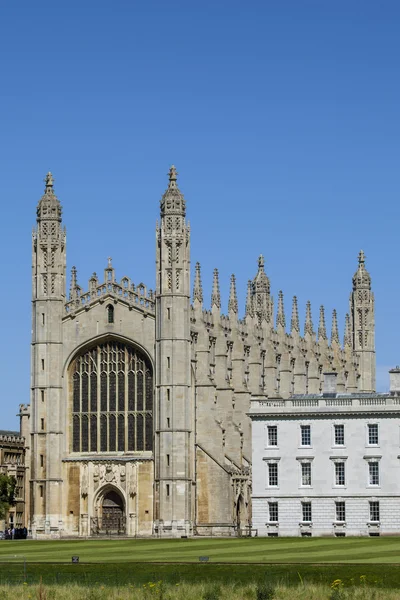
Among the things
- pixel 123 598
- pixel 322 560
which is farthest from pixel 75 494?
pixel 123 598

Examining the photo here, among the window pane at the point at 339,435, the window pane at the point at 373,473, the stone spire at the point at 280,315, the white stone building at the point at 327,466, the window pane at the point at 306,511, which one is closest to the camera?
the white stone building at the point at 327,466

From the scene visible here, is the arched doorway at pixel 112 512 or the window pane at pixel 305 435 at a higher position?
the window pane at pixel 305 435

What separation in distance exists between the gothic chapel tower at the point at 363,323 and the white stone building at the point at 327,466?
52772 mm

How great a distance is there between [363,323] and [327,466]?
2214 inches

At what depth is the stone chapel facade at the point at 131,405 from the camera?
324ft

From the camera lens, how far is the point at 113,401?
101 meters

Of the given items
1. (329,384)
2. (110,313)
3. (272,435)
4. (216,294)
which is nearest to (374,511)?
(272,435)

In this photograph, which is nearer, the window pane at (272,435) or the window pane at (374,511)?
the window pane at (374,511)

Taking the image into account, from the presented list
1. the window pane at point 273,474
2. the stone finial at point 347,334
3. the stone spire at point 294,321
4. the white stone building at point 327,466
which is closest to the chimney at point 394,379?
the white stone building at point 327,466

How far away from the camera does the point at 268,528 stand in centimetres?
9519

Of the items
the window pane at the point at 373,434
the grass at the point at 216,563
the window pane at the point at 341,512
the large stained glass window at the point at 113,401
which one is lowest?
the grass at the point at 216,563

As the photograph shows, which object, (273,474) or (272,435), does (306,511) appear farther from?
(272,435)

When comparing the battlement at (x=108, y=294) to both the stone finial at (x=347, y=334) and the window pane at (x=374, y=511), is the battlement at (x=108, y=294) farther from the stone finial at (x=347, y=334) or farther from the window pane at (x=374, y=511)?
the stone finial at (x=347, y=334)

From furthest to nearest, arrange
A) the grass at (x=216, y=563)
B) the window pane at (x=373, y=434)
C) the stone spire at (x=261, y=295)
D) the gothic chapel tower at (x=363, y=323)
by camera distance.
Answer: the gothic chapel tower at (x=363, y=323), the stone spire at (x=261, y=295), the window pane at (x=373, y=434), the grass at (x=216, y=563)
